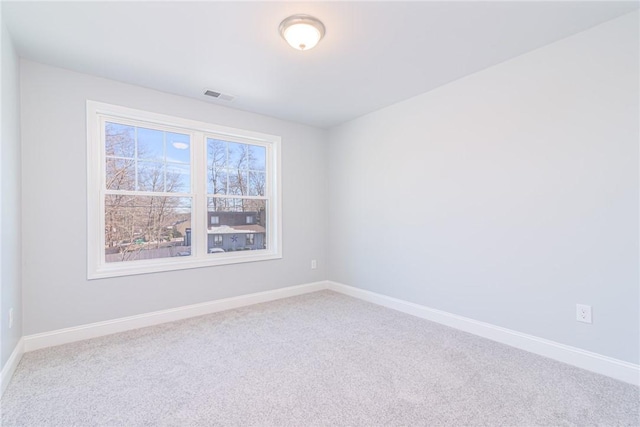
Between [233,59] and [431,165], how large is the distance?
2.24 m

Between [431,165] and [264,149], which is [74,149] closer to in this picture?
[264,149]

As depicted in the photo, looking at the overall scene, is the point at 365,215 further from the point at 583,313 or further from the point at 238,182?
the point at 583,313

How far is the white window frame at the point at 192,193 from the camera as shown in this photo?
281cm

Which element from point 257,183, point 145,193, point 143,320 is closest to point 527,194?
point 257,183

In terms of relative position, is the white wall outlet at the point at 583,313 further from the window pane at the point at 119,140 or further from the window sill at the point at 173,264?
the window pane at the point at 119,140

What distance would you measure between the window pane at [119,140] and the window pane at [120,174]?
7cm

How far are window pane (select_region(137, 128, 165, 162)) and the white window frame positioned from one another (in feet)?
0.32

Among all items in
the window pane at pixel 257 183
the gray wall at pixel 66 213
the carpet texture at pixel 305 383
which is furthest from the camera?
the window pane at pixel 257 183

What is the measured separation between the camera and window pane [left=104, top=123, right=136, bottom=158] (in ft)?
9.81

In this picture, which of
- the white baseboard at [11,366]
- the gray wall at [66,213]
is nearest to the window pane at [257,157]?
the gray wall at [66,213]

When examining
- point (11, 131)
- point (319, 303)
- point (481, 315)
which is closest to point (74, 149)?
point (11, 131)

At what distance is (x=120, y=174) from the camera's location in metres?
3.05

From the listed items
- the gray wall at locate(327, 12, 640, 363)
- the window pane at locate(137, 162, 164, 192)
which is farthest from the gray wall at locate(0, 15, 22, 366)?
the gray wall at locate(327, 12, 640, 363)

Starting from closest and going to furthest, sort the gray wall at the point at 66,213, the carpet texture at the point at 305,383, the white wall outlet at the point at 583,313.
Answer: the carpet texture at the point at 305,383
the white wall outlet at the point at 583,313
the gray wall at the point at 66,213
